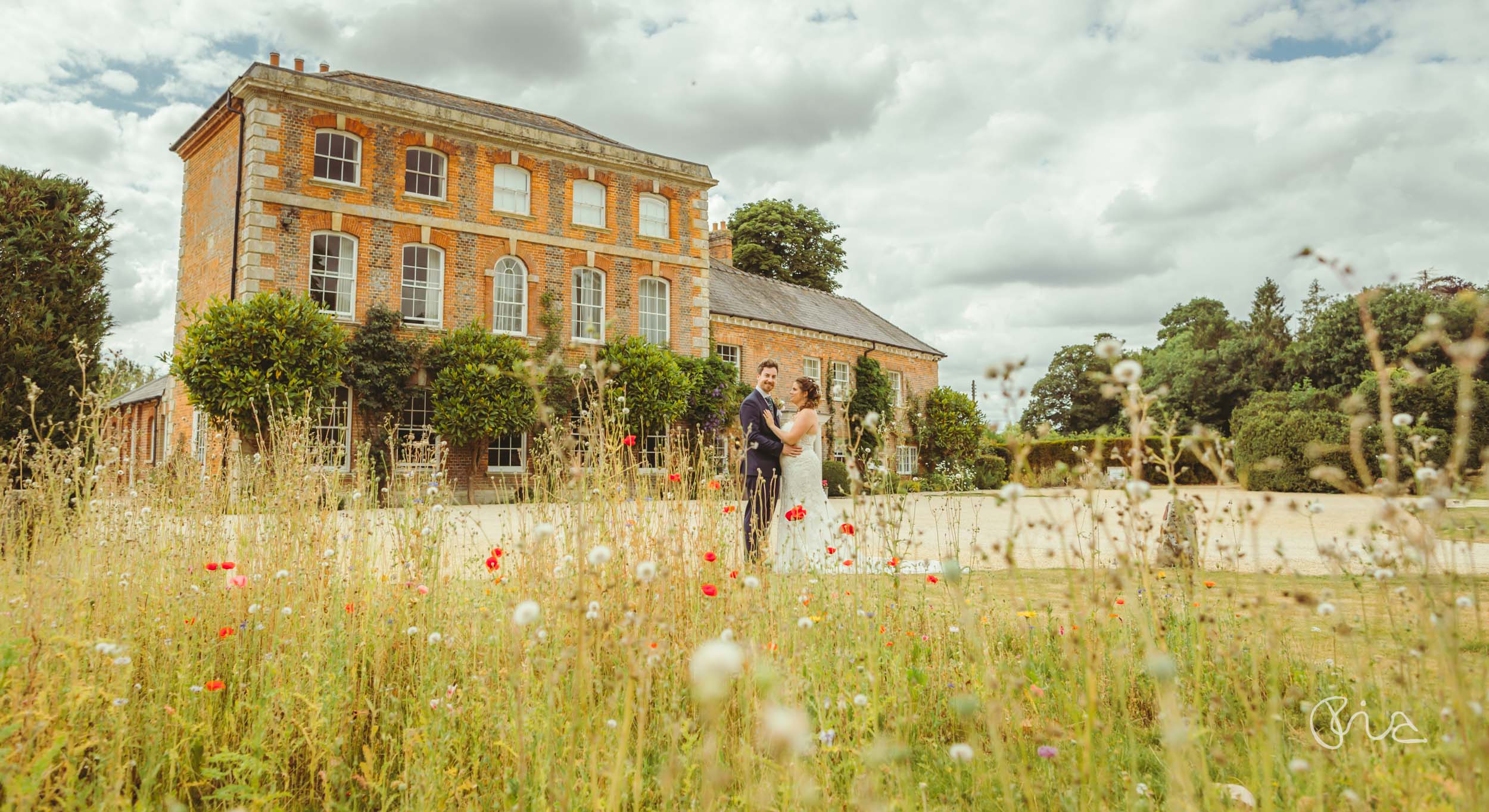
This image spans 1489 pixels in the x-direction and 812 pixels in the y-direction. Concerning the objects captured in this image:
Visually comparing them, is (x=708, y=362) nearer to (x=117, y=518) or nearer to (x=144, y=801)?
(x=117, y=518)

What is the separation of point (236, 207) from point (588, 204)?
702 centimetres

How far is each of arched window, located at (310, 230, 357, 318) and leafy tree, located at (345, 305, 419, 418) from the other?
1.61ft

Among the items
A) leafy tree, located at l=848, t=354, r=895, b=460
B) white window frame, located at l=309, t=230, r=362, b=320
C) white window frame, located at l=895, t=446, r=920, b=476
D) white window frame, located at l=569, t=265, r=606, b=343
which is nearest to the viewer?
white window frame, located at l=309, t=230, r=362, b=320

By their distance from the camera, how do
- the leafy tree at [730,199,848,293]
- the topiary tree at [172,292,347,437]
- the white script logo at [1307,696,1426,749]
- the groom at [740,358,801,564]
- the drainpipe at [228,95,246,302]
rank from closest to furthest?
the white script logo at [1307,696,1426,749] → the groom at [740,358,801,564] → the topiary tree at [172,292,347,437] → the drainpipe at [228,95,246,302] → the leafy tree at [730,199,848,293]

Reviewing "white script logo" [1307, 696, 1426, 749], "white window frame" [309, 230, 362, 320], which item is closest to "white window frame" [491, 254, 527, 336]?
"white window frame" [309, 230, 362, 320]

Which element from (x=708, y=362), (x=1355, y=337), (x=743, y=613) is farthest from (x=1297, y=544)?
(x=1355, y=337)

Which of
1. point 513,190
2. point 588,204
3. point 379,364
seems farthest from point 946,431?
point 379,364

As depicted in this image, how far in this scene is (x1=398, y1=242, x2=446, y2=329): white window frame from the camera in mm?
16438

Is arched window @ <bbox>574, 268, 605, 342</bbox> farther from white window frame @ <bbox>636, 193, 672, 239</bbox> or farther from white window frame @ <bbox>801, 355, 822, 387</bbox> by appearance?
white window frame @ <bbox>801, 355, 822, 387</bbox>

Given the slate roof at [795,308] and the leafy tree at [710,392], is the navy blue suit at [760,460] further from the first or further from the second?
the slate roof at [795,308]

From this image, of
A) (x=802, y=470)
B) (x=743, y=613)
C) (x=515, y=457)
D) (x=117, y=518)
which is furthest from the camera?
(x=515, y=457)

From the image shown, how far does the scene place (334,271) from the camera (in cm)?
1566

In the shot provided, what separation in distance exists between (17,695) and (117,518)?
2.22 meters

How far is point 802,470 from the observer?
22.3 feet
